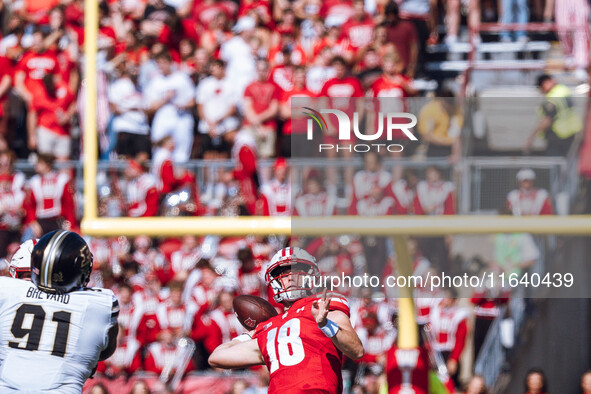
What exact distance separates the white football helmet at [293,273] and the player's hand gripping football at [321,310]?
0.42m

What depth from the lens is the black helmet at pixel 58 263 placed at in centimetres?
385

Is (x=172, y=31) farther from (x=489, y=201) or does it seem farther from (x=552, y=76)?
(x=489, y=201)

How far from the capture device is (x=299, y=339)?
3916 mm

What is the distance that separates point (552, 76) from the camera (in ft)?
23.0

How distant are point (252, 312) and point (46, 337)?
89 centimetres

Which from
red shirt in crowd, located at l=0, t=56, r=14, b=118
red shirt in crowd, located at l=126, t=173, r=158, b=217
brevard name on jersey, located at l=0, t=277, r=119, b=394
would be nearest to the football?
brevard name on jersey, located at l=0, t=277, r=119, b=394

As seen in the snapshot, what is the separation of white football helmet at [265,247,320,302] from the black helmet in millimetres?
780

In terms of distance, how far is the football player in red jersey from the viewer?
378 centimetres

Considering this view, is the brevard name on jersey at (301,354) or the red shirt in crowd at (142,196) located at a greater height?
the red shirt in crowd at (142,196)

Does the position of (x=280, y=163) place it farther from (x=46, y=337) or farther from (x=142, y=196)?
(x=46, y=337)


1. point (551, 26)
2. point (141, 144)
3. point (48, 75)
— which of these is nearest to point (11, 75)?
point (48, 75)

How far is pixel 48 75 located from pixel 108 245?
1.67 metres

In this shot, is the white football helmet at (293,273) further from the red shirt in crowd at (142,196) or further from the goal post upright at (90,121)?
the red shirt in crowd at (142,196)

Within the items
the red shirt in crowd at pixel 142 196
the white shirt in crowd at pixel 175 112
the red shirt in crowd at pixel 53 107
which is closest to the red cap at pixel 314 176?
the red shirt in crowd at pixel 142 196
